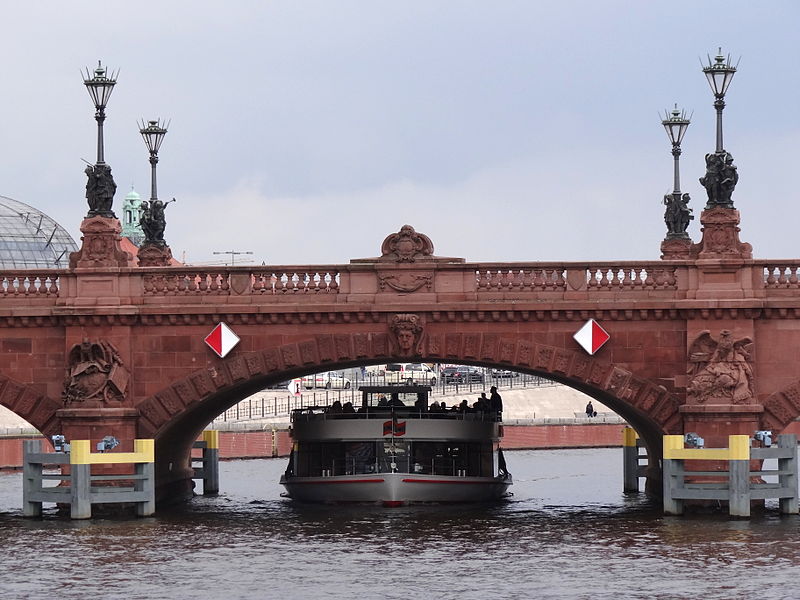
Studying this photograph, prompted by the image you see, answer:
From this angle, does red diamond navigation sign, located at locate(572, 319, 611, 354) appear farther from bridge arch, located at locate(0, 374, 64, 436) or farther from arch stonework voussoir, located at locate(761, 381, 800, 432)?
bridge arch, located at locate(0, 374, 64, 436)

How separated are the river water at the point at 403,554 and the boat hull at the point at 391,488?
565mm

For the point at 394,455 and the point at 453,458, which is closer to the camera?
the point at 394,455

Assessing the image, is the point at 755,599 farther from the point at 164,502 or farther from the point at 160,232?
the point at 160,232

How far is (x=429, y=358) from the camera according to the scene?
54312 millimetres

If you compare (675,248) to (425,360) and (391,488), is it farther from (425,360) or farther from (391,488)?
(425,360)

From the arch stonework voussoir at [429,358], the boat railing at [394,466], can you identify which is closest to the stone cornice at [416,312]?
the arch stonework voussoir at [429,358]

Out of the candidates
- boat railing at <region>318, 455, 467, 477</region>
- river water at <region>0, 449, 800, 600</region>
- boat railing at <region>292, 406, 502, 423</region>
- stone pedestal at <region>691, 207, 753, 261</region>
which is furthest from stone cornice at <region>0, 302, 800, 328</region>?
boat railing at <region>318, 455, 467, 477</region>

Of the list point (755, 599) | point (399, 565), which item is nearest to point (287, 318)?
point (399, 565)

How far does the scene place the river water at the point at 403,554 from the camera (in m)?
42.1

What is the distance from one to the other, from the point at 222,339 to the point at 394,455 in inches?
348

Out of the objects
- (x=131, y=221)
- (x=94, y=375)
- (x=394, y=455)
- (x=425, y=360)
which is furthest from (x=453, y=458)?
(x=131, y=221)

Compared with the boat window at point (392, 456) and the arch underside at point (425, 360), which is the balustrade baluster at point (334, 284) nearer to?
the arch underside at point (425, 360)

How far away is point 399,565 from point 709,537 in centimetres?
796

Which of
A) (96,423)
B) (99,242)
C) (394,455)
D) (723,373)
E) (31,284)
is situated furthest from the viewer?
Result: (394,455)
